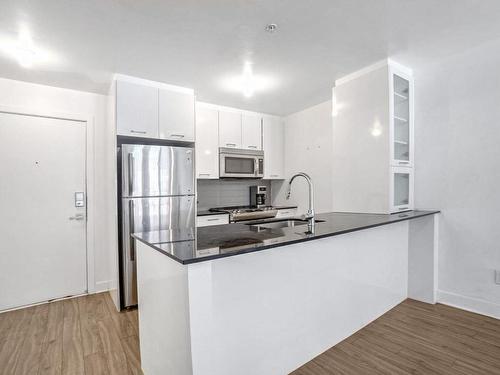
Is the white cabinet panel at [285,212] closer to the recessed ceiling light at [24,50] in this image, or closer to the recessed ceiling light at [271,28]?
the recessed ceiling light at [271,28]

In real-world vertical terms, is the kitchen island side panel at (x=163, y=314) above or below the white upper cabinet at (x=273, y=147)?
below

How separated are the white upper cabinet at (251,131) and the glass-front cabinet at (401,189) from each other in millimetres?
2174

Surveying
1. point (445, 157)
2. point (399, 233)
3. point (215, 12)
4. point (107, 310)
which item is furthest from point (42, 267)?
point (445, 157)

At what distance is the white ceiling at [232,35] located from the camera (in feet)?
6.05

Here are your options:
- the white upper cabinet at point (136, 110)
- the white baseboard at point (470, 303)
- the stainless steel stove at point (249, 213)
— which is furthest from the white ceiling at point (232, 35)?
the white baseboard at point (470, 303)

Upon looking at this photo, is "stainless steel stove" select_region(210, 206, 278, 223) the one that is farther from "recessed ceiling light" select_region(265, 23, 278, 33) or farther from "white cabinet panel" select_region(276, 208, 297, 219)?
"recessed ceiling light" select_region(265, 23, 278, 33)

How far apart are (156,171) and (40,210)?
1.39 metres

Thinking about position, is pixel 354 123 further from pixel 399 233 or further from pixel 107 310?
pixel 107 310

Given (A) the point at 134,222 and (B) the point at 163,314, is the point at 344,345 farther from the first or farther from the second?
(A) the point at 134,222

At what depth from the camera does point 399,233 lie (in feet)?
9.12

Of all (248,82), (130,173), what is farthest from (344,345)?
(248,82)

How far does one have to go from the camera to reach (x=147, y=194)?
296 cm

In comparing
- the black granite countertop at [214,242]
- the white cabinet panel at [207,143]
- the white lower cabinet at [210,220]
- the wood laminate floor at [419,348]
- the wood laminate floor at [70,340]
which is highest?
the white cabinet panel at [207,143]

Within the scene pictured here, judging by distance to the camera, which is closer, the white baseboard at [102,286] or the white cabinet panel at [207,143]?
the white baseboard at [102,286]
